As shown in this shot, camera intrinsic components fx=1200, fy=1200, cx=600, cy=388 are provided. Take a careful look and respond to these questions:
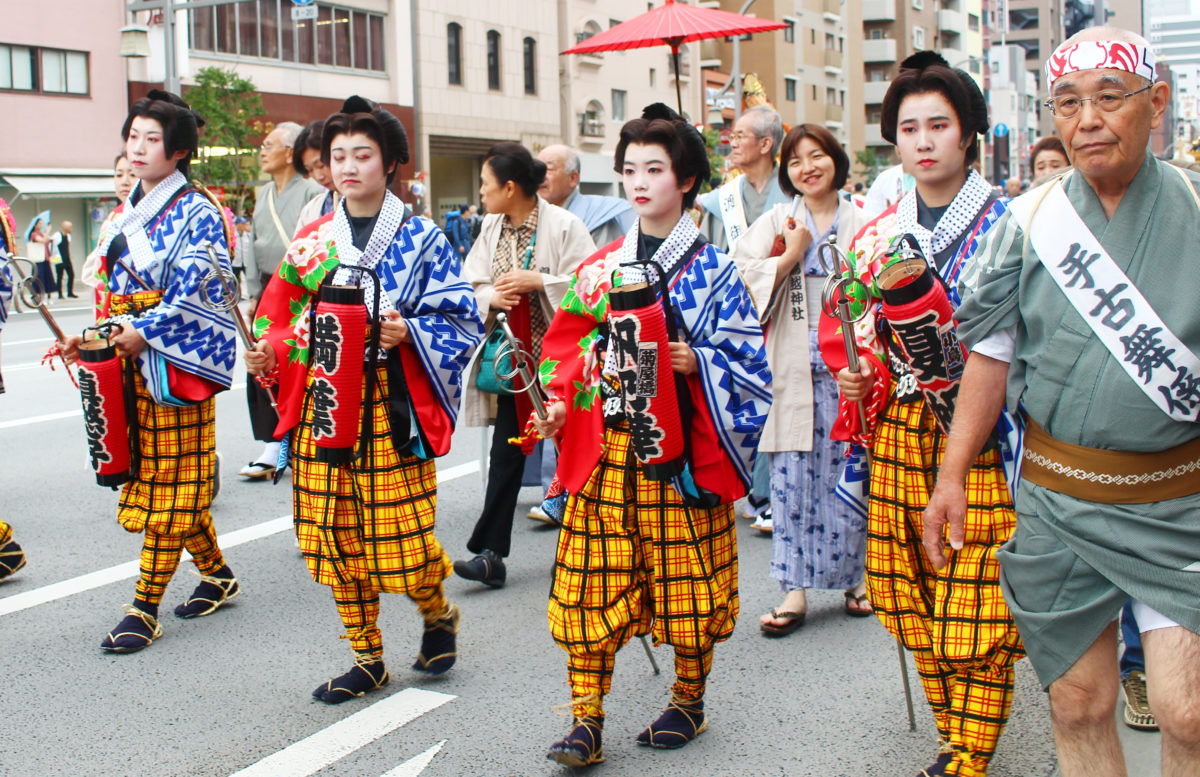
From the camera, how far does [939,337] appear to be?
293 centimetres

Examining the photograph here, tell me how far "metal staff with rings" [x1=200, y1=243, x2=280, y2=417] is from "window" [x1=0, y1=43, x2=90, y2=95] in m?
22.7

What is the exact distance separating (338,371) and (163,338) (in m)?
1.20

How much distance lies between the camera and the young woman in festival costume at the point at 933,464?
3.03 m

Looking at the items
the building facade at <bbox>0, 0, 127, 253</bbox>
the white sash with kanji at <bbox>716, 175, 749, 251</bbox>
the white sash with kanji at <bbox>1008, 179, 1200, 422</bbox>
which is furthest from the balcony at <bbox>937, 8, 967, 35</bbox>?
the white sash with kanji at <bbox>1008, 179, 1200, 422</bbox>

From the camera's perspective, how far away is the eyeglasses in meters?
2.38

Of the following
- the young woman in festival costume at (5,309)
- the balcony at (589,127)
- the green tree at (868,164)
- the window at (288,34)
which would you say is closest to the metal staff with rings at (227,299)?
the young woman in festival costume at (5,309)

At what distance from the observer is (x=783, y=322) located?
5.13 m

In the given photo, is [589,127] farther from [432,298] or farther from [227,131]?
[432,298]

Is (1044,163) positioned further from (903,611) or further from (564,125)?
(564,125)

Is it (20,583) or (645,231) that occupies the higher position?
(645,231)

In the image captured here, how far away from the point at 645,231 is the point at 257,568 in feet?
9.57

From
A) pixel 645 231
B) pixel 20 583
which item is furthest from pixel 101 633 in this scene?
pixel 645 231

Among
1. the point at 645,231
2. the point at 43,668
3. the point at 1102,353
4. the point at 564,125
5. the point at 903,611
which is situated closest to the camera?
the point at 1102,353

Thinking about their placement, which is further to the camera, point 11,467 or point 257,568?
point 11,467
